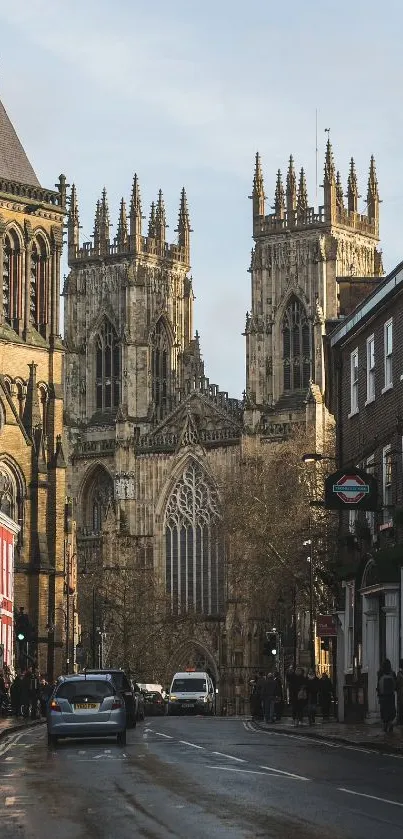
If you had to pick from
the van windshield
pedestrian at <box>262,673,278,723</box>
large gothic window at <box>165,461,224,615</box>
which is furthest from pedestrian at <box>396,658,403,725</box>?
large gothic window at <box>165,461,224,615</box>

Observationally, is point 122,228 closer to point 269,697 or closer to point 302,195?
point 302,195

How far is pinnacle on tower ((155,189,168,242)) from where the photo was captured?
452 feet

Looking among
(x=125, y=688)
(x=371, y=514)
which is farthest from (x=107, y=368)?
(x=125, y=688)

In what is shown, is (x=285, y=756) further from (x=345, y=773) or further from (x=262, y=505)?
(x=262, y=505)

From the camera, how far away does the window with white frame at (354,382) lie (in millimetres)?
50344

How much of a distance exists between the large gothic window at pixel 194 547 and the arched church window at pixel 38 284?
2411cm

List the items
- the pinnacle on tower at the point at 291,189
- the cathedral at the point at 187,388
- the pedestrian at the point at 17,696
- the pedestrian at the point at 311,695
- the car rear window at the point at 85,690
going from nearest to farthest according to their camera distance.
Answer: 1. the car rear window at the point at 85,690
2. the pedestrian at the point at 311,695
3. the pedestrian at the point at 17,696
4. the cathedral at the point at 187,388
5. the pinnacle on tower at the point at 291,189

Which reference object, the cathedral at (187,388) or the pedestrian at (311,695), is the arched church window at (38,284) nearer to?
the cathedral at (187,388)

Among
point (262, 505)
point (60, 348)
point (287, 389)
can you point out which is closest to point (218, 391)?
point (287, 389)

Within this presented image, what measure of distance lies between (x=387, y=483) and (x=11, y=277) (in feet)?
184

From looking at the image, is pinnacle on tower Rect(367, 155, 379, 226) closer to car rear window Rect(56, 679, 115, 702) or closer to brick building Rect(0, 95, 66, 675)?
brick building Rect(0, 95, 66, 675)

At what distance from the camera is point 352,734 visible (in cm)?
4047

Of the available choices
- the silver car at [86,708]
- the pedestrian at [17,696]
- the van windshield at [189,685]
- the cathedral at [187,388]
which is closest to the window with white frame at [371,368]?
the silver car at [86,708]

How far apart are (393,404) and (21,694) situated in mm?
17508
